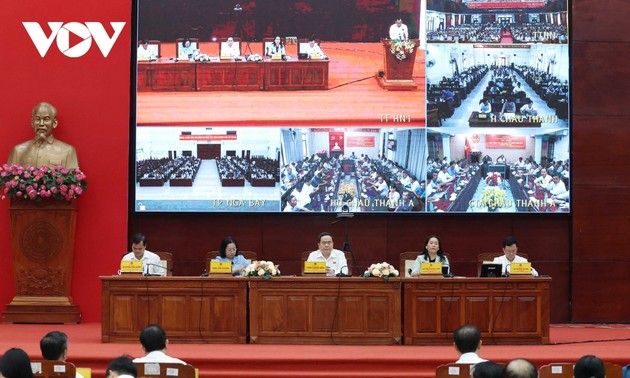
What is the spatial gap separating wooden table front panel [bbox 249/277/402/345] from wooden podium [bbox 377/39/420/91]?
9.02ft

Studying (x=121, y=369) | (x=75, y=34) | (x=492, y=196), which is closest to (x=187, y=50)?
(x=75, y=34)

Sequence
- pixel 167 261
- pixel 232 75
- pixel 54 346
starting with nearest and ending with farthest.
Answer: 1. pixel 54 346
2. pixel 167 261
3. pixel 232 75

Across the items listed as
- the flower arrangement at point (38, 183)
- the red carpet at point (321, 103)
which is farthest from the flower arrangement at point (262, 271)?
the flower arrangement at point (38, 183)

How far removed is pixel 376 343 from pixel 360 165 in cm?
254

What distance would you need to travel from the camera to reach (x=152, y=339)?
19.6 ft

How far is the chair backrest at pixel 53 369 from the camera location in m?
5.29

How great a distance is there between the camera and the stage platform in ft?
26.1

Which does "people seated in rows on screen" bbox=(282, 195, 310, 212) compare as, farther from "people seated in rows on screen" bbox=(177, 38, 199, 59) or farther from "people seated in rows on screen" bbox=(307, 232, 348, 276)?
"people seated in rows on screen" bbox=(177, 38, 199, 59)

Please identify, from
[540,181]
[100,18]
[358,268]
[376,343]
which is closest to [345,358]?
[376,343]

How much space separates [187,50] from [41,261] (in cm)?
267

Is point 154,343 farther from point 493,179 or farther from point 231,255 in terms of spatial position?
point 493,179

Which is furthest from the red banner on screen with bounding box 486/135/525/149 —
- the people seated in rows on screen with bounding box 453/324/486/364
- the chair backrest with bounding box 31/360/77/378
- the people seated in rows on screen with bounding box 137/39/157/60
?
the chair backrest with bounding box 31/360/77/378

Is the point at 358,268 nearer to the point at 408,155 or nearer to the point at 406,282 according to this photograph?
the point at 408,155

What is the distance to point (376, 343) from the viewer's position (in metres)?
8.92
